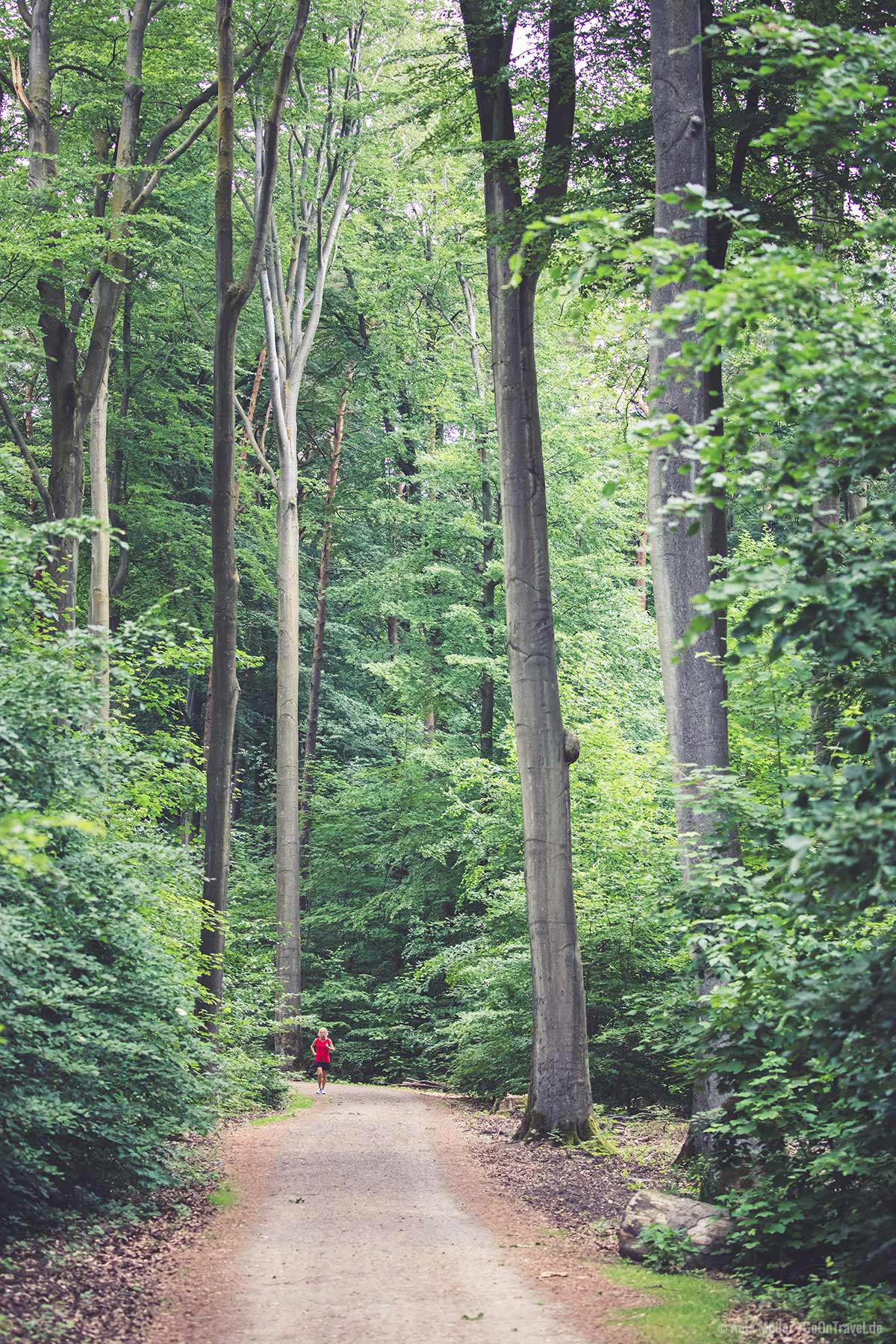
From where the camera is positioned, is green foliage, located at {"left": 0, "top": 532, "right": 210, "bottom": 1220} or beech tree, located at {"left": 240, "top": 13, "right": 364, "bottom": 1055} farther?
beech tree, located at {"left": 240, "top": 13, "right": 364, "bottom": 1055}

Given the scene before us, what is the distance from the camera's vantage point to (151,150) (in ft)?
51.7

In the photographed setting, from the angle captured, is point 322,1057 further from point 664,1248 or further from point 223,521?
point 664,1248

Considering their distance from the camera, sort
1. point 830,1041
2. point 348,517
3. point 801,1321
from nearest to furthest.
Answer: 1. point 830,1041
2. point 801,1321
3. point 348,517

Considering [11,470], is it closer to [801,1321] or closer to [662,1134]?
[801,1321]

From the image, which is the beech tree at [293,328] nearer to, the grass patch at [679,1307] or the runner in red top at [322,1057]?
the runner in red top at [322,1057]

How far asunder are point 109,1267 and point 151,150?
46.0 feet

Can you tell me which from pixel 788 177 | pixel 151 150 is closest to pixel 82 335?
pixel 151 150

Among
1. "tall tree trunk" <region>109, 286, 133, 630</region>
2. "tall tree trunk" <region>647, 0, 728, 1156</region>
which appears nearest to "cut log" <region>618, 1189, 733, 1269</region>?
"tall tree trunk" <region>647, 0, 728, 1156</region>

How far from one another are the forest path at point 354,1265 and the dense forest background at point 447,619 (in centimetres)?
112

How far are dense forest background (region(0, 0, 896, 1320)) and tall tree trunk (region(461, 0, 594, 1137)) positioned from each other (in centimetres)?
41

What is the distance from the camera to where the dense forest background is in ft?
15.9

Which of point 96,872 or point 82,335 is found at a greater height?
point 82,335

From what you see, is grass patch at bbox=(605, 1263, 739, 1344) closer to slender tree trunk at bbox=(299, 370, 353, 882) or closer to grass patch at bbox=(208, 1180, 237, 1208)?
grass patch at bbox=(208, 1180, 237, 1208)

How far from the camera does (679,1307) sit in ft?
19.9
